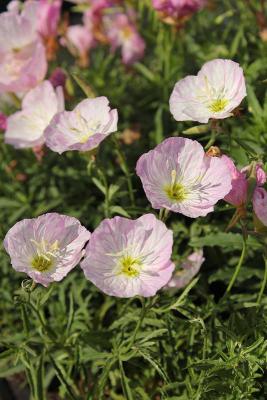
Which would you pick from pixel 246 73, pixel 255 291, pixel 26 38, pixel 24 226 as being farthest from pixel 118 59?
pixel 24 226

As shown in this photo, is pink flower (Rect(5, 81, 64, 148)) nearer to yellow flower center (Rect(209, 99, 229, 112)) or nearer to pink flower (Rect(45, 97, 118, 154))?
pink flower (Rect(45, 97, 118, 154))

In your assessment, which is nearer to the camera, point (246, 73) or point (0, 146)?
point (246, 73)

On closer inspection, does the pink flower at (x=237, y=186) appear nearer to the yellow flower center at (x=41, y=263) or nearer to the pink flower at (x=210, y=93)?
the pink flower at (x=210, y=93)

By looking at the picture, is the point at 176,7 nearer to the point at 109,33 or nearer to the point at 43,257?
the point at 109,33

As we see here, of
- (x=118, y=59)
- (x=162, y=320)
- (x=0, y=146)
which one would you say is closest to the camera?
(x=162, y=320)

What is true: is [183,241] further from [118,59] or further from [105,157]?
[118,59]

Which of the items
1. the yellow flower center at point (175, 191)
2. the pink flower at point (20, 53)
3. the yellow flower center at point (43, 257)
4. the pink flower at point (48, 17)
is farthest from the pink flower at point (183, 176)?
A: the pink flower at point (48, 17)

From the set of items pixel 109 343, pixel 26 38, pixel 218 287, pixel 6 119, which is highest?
pixel 26 38
